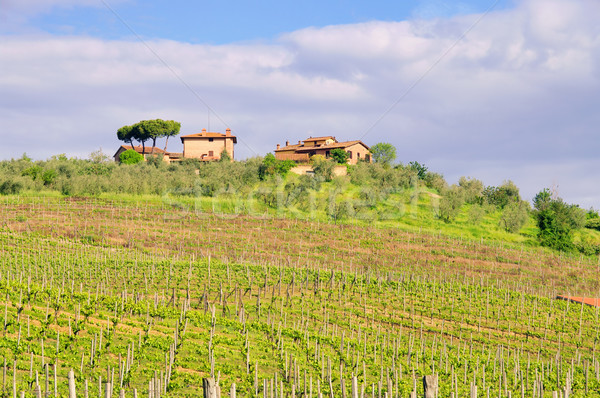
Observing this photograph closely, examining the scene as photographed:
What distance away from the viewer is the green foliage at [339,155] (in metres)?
88.1

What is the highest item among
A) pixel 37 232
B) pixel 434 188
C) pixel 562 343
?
pixel 434 188

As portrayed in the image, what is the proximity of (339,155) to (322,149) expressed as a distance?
224 inches

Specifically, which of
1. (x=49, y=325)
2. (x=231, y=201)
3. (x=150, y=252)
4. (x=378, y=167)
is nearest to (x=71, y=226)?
(x=150, y=252)

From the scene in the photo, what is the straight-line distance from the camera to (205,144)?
313ft

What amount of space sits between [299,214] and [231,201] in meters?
7.92

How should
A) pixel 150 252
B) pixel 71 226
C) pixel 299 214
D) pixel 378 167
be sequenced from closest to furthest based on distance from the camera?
pixel 150 252 → pixel 71 226 → pixel 299 214 → pixel 378 167

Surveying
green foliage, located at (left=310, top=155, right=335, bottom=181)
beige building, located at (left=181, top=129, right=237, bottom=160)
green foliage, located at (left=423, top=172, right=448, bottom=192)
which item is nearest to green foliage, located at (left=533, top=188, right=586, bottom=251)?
green foliage, located at (left=423, top=172, right=448, bottom=192)

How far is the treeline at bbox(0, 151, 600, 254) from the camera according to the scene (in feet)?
213

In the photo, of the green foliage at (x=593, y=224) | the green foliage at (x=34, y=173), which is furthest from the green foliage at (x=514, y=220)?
the green foliage at (x=34, y=173)

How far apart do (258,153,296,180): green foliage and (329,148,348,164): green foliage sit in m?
8.40

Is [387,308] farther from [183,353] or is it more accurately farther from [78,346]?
[78,346]

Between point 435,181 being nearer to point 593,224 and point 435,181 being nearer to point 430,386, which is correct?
point 593,224

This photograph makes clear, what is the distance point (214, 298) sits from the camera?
3114 cm

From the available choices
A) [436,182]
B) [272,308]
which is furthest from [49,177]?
[436,182]
